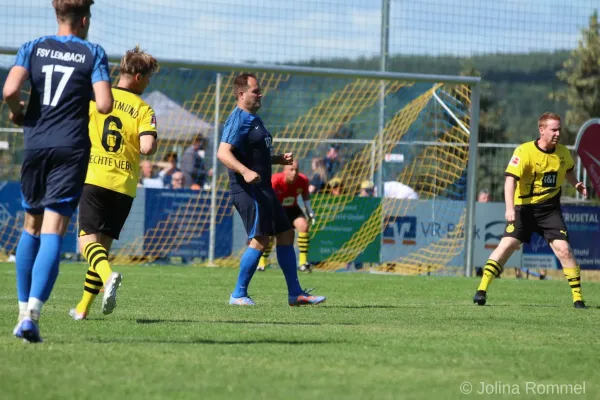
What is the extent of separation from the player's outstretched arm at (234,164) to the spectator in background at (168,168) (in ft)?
31.1

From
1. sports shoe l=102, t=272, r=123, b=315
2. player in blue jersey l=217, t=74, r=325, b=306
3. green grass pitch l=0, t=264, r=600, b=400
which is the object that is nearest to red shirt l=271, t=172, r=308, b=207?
green grass pitch l=0, t=264, r=600, b=400

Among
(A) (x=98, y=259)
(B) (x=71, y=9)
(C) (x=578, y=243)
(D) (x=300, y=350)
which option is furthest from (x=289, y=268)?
(C) (x=578, y=243)

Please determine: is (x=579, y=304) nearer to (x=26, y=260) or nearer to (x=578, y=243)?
(x=26, y=260)

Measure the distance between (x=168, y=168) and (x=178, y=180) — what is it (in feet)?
1.08

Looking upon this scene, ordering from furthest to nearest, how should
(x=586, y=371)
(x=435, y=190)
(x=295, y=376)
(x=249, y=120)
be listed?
(x=435, y=190) < (x=249, y=120) < (x=586, y=371) < (x=295, y=376)

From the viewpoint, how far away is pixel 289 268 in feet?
33.4

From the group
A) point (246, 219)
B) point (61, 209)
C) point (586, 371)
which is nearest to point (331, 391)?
point (586, 371)

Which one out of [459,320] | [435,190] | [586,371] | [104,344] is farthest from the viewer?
[435,190]

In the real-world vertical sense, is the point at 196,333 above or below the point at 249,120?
below

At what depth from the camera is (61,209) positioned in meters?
6.52

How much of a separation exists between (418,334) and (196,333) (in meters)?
1.52

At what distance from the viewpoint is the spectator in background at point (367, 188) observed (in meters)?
19.4

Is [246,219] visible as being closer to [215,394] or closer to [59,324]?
[59,324]

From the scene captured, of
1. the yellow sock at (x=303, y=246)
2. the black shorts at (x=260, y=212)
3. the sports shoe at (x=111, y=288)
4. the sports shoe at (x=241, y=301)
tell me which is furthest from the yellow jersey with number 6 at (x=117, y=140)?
the yellow sock at (x=303, y=246)
